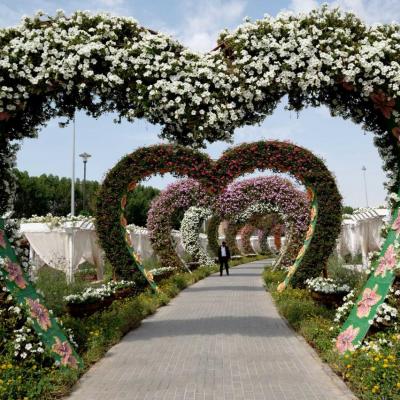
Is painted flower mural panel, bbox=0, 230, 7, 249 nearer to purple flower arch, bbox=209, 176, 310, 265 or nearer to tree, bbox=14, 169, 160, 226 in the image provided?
purple flower arch, bbox=209, 176, 310, 265

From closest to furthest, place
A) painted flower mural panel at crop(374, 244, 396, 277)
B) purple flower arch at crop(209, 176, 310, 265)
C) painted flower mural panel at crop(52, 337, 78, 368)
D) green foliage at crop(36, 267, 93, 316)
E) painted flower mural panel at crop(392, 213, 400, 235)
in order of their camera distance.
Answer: painted flower mural panel at crop(52, 337, 78, 368)
painted flower mural panel at crop(374, 244, 396, 277)
painted flower mural panel at crop(392, 213, 400, 235)
green foliage at crop(36, 267, 93, 316)
purple flower arch at crop(209, 176, 310, 265)

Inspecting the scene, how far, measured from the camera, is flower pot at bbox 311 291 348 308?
29.8ft

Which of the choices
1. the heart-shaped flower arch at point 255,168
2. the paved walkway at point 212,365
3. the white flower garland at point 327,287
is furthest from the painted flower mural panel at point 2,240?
the heart-shaped flower arch at point 255,168

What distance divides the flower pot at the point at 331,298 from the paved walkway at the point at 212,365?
0.86 m

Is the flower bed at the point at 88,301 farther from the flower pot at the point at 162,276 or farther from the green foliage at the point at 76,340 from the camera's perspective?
the flower pot at the point at 162,276

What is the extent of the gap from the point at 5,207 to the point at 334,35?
4.79m

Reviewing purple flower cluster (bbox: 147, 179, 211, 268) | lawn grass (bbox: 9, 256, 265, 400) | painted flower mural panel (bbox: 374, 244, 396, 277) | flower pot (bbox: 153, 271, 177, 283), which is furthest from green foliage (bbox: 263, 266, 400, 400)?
purple flower cluster (bbox: 147, 179, 211, 268)

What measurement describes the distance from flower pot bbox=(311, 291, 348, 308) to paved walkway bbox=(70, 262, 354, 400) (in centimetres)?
86

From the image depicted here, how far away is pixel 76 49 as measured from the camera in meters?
6.25

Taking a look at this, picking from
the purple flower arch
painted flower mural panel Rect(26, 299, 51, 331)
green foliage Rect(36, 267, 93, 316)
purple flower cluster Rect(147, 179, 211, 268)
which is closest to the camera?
painted flower mural panel Rect(26, 299, 51, 331)

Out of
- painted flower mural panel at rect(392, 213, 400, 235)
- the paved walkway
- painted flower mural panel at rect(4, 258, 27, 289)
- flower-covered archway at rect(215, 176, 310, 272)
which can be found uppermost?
flower-covered archway at rect(215, 176, 310, 272)

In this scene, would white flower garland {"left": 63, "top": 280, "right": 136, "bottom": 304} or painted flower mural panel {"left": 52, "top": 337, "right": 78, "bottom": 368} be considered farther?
white flower garland {"left": 63, "top": 280, "right": 136, "bottom": 304}

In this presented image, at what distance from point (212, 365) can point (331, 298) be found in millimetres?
3852

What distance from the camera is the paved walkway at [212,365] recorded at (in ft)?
16.3
